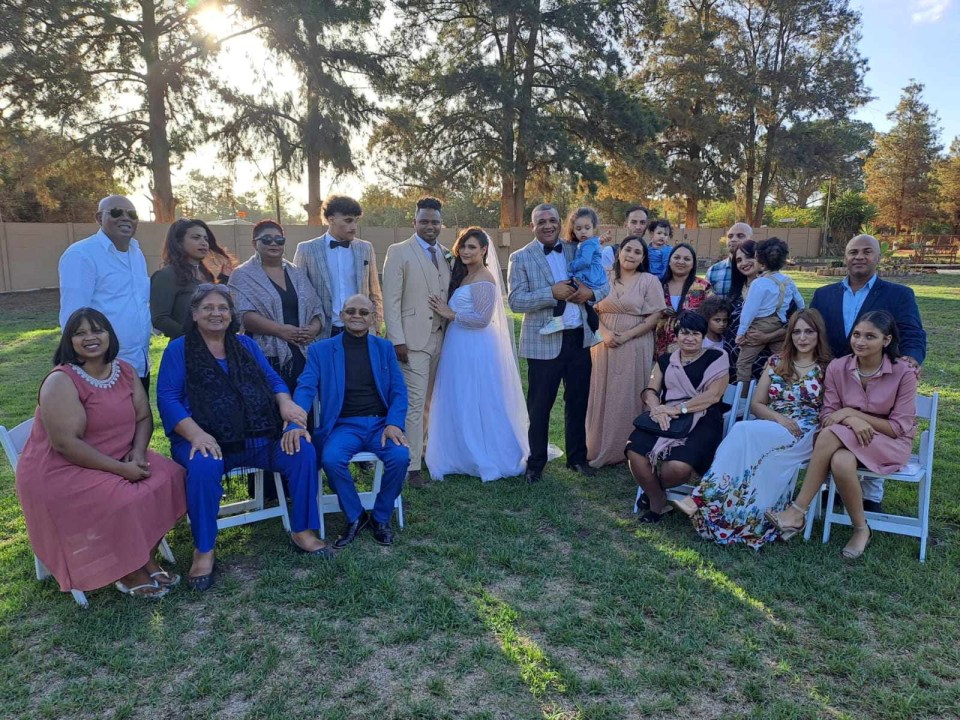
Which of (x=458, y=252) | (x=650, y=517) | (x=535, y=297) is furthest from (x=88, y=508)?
(x=650, y=517)

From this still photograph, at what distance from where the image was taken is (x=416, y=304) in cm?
479

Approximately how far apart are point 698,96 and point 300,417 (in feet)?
113

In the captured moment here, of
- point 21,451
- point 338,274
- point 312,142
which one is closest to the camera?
point 21,451

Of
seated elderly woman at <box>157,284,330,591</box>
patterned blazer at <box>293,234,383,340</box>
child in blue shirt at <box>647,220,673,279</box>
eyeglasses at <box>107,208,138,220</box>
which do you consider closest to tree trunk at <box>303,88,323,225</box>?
child in blue shirt at <box>647,220,673,279</box>

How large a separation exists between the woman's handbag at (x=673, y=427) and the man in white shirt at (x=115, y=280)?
334cm

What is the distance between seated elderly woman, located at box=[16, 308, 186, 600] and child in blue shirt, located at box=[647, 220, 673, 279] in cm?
441

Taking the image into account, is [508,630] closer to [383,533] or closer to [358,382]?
[383,533]

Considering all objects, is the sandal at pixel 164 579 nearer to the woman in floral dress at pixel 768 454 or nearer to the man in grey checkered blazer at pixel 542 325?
the man in grey checkered blazer at pixel 542 325

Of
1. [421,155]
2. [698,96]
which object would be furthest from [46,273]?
[698,96]

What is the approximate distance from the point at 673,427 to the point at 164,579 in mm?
3232

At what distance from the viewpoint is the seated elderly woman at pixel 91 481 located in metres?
3.15

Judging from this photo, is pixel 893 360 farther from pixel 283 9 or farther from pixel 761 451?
pixel 283 9

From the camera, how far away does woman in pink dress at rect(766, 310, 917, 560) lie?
12.2 feet

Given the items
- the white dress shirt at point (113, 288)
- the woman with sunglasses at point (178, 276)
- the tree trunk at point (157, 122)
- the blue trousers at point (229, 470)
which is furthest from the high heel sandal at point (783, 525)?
the tree trunk at point (157, 122)
